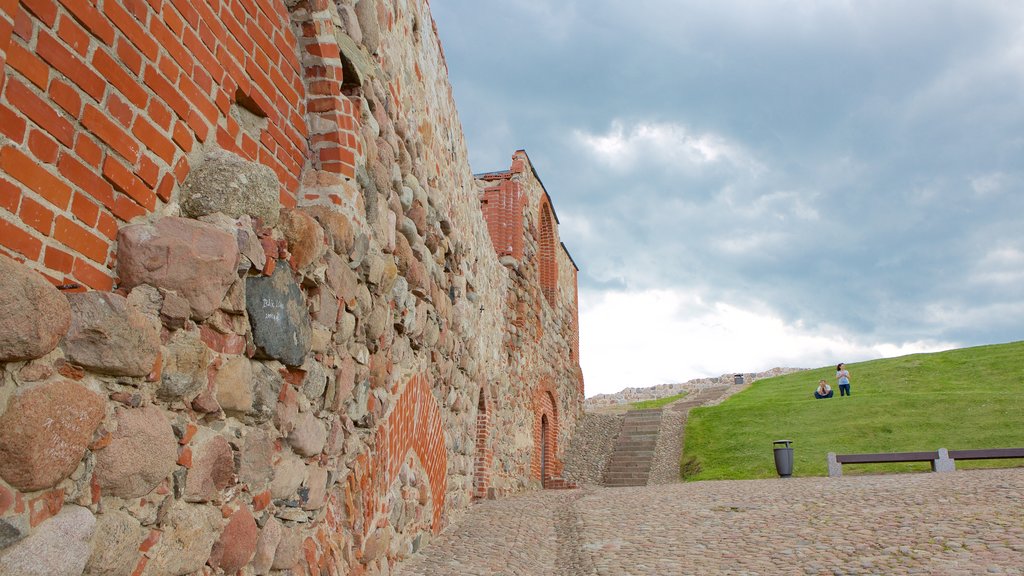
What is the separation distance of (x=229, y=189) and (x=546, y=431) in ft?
44.7

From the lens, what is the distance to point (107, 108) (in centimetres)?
232

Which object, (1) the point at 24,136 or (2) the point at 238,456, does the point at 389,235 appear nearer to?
(2) the point at 238,456

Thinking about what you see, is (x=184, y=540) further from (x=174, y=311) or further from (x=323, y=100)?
(x=323, y=100)

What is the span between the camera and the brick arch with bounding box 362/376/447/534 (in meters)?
4.70

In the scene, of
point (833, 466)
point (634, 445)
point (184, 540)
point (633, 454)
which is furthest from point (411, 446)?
point (634, 445)

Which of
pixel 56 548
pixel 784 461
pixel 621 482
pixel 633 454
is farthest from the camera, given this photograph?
pixel 633 454

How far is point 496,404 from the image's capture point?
10.5 metres

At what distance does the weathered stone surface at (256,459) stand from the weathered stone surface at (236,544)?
0.14 meters

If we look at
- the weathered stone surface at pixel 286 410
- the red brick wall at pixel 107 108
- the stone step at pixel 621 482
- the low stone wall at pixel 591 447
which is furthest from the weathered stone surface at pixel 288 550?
the stone step at pixel 621 482

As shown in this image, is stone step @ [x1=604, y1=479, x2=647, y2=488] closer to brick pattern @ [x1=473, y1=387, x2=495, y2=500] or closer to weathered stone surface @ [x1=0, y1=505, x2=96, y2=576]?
brick pattern @ [x1=473, y1=387, x2=495, y2=500]

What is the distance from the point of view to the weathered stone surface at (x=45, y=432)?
1.81 metres

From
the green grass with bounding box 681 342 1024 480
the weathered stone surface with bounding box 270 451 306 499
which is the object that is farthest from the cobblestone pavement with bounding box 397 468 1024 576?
A: the green grass with bounding box 681 342 1024 480

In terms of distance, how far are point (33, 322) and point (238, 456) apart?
1.26m

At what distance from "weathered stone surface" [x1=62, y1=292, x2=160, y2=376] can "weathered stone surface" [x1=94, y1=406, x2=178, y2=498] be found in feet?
0.52
